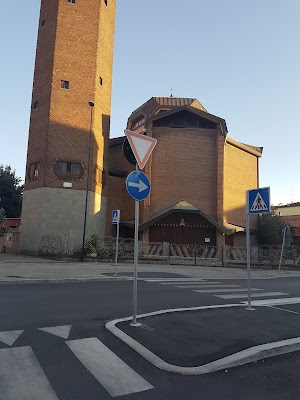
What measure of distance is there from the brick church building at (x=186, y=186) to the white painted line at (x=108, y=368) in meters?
24.9

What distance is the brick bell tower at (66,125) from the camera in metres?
28.3

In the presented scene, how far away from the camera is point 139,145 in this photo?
6.66 metres

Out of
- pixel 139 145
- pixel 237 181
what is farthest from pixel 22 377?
pixel 237 181

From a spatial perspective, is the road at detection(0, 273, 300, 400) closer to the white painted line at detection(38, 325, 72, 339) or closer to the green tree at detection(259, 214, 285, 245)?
the white painted line at detection(38, 325, 72, 339)

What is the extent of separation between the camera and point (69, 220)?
28.4 meters

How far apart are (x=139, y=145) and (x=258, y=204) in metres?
3.42

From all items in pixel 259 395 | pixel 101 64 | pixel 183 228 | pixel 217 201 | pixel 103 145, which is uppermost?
pixel 101 64

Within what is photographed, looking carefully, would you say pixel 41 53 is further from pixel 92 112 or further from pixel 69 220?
pixel 69 220

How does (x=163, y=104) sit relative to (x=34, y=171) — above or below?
above

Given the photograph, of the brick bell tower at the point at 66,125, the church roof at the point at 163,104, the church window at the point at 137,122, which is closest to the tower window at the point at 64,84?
the brick bell tower at the point at 66,125

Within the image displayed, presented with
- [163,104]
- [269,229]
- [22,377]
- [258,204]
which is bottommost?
[22,377]

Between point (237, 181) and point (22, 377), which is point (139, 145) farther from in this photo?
point (237, 181)

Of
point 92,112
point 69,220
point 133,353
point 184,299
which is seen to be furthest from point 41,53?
point 133,353

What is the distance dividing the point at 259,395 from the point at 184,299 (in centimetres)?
607
